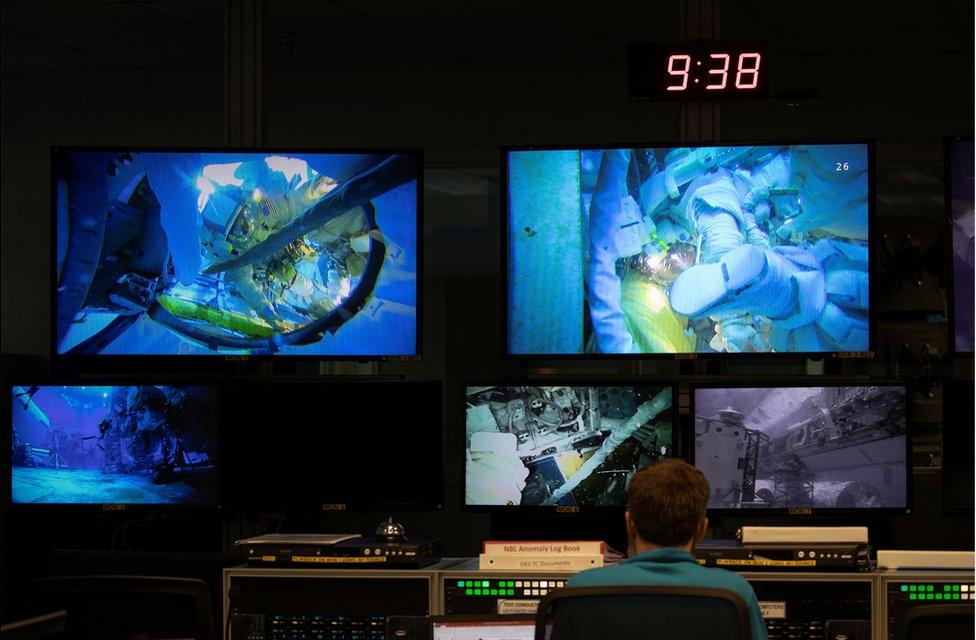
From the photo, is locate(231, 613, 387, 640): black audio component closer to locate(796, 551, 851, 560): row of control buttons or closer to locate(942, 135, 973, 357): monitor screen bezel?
locate(796, 551, 851, 560): row of control buttons

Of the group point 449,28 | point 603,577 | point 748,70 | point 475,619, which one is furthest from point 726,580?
point 449,28

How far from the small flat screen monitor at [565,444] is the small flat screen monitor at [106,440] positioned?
0.85 m

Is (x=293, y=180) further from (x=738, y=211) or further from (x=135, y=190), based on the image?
(x=738, y=211)

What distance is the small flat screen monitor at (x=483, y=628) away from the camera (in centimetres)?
304

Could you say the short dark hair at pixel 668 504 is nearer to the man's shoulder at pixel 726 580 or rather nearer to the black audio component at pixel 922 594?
the man's shoulder at pixel 726 580

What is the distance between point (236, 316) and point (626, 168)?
128cm

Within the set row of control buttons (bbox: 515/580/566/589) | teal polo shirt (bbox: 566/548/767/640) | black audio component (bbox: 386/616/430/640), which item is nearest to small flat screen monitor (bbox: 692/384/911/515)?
row of control buttons (bbox: 515/580/566/589)

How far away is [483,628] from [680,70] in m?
1.86

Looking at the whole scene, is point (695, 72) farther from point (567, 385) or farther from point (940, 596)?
point (940, 596)

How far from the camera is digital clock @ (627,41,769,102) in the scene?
3887 millimetres

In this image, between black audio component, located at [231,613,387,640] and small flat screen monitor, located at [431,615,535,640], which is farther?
black audio component, located at [231,613,387,640]

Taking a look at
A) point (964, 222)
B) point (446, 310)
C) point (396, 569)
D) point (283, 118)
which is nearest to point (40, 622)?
point (396, 569)

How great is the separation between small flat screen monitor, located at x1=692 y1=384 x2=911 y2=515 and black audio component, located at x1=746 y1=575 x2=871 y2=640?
326 millimetres

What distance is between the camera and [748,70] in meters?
3.88
